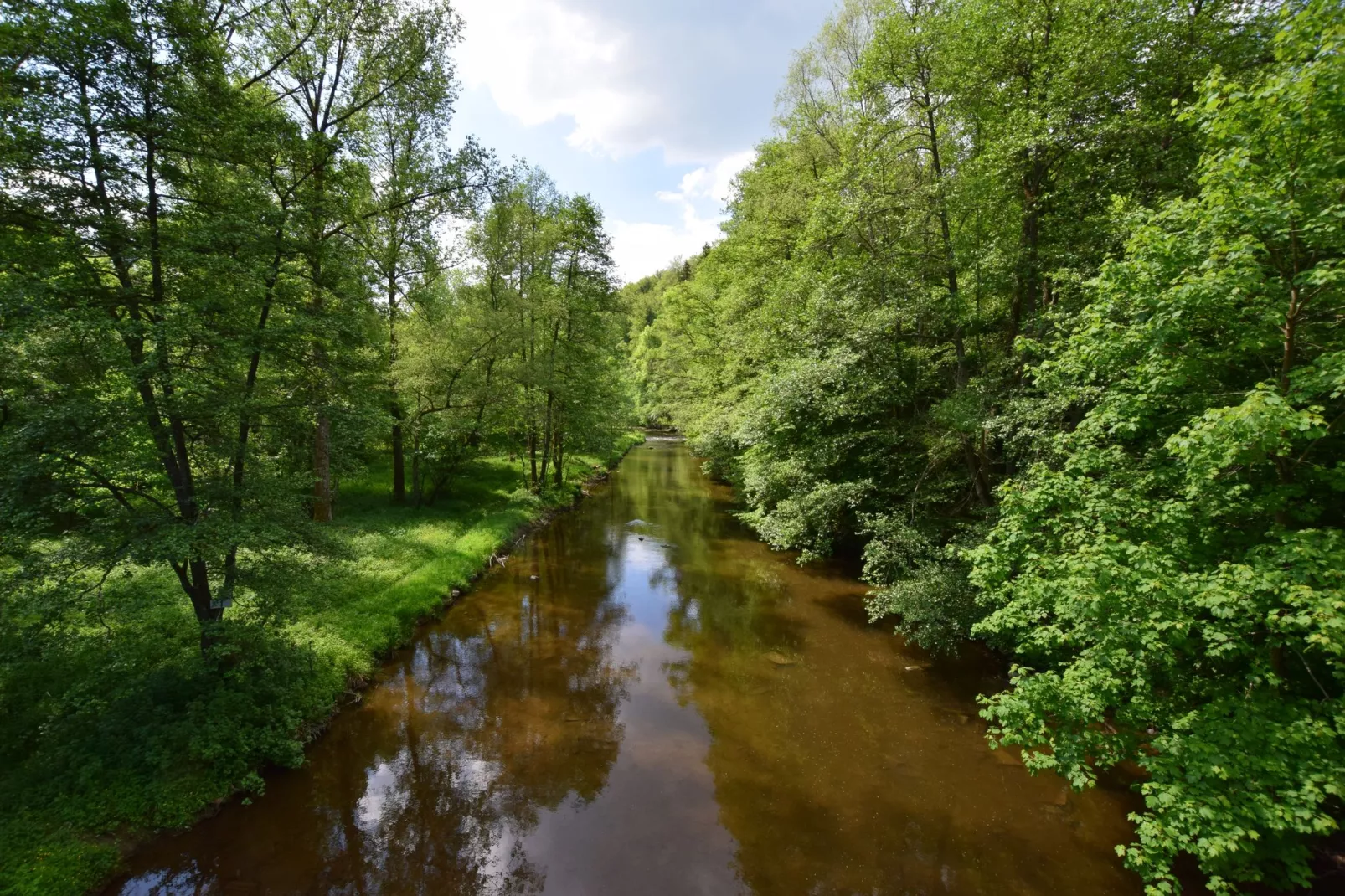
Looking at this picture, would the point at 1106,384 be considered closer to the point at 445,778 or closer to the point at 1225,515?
the point at 1225,515

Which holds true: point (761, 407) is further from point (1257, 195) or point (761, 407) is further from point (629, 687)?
point (1257, 195)

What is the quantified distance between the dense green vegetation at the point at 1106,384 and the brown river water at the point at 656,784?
1.18 meters

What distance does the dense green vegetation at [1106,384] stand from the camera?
4.69 metres

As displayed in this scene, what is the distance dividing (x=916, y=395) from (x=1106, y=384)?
6093mm

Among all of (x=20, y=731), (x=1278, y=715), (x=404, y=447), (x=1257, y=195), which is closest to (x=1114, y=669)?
(x=1278, y=715)

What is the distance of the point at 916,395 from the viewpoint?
46.2 ft

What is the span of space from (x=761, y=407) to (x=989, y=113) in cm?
828

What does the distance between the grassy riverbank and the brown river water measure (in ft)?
1.60

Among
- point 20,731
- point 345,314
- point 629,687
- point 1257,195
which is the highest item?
point 1257,195

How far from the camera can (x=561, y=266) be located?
23406 millimetres

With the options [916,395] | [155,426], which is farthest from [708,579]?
[155,426]

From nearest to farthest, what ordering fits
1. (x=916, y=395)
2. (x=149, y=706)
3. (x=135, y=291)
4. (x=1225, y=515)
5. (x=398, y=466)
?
1. (x=1225, y=515)
2. (x=135, y=291)
3. (x=149, y=706)
4. (x=916, y=395)
5. (x=398, y=466)

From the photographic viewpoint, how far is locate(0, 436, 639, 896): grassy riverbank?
18.5 feet

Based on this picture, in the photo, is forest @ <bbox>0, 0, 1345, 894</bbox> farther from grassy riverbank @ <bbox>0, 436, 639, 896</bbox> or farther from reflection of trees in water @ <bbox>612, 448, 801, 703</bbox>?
reflection of trees in water @ <bbox>612, 448, 801, 703</bbox>
